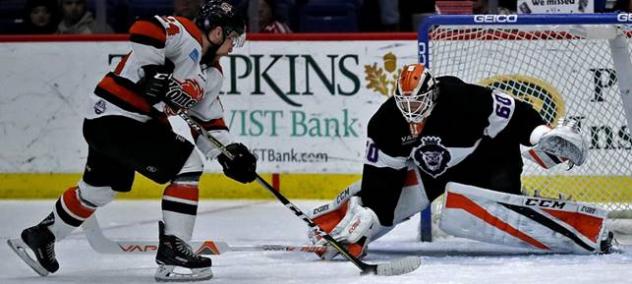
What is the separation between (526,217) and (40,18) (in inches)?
127

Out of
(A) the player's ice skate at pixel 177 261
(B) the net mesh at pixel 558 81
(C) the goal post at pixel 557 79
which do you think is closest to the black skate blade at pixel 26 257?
(A) the player's ice skate at pixel 177 261

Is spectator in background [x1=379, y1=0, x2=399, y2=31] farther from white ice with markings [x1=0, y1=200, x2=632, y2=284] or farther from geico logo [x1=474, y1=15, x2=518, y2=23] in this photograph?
geico logo [x1=474, y1=15, x2=518, y2=23]

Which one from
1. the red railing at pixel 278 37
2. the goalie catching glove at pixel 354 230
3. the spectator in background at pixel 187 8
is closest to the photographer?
the goalie catching glove at pixel 354 230

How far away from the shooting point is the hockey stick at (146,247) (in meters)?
4.81

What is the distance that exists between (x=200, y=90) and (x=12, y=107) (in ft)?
8.26

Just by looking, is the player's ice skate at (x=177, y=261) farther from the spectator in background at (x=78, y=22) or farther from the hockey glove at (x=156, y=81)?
the spectator in background at (x=78, y=22)

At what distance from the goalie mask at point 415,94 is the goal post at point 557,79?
1.78 feet

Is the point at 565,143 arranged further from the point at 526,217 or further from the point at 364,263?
the point at 364,263

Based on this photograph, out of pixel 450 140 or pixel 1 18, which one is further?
pixel 1 18

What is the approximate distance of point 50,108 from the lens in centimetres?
693

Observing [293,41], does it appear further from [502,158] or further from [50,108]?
[502,158]

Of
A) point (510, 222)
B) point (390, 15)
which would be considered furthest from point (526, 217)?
point (390, 15)

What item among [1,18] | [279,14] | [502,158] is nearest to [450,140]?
A: [502,158]

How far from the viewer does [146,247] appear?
485 cm
